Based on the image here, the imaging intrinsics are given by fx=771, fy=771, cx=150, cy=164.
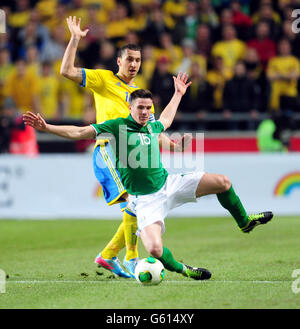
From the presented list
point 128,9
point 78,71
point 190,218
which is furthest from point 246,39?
point 78,71

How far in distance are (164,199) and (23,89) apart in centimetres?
1044

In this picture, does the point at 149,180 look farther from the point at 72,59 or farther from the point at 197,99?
the point at 197,99

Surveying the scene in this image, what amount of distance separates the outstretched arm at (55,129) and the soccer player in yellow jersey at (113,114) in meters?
1.01

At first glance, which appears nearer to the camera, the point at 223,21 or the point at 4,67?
the point at 223,21

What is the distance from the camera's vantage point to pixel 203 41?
17.9 meters

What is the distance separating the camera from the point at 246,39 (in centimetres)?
1800

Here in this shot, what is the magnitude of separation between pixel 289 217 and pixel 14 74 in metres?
7.34

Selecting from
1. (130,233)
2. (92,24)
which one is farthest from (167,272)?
(92,24)

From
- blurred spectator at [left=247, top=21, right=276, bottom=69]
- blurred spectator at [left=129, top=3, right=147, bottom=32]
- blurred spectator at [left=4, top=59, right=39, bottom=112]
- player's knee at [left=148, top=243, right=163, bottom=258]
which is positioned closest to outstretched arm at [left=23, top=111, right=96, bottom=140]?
player's knee at [left=148, top=243, right=163, bottom=258]

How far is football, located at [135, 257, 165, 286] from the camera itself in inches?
293

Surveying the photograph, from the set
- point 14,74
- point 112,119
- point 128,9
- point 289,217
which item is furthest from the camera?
point 128,9

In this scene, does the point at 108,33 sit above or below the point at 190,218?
above

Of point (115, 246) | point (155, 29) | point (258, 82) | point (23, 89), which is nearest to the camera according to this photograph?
point (115, 246)
